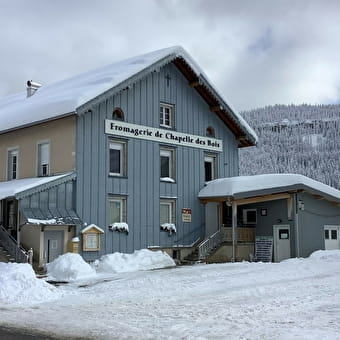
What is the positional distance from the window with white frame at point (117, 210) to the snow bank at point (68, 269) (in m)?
3.65

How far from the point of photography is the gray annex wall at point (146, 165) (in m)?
23.6

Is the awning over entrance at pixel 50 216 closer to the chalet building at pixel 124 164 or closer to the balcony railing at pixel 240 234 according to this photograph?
the chalet building at pixel 124 164

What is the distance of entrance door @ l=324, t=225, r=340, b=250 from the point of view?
27798 millimetres

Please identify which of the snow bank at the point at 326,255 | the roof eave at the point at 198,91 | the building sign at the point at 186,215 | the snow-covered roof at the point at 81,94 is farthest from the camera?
the building sign at the point at 186,215

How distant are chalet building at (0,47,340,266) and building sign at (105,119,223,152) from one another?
1.9 inches

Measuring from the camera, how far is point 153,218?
2578 cm

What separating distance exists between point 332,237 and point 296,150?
13779 cm

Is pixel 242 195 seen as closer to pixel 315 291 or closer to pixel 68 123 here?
pixel 68 123

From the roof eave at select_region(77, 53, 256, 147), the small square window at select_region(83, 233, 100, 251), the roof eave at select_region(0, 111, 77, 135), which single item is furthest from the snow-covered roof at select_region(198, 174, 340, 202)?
the roof eave at select_region(0, 111, 77, 135)

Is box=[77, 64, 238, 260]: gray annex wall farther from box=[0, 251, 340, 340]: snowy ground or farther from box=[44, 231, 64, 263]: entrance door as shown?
box=[0, 251, 340, 340]: snowy ground

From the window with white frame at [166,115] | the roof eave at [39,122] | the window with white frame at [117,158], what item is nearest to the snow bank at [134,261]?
the window with white frame at [117,158]

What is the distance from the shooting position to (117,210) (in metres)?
24.7

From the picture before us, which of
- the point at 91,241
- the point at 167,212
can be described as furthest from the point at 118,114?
the point at 91,241

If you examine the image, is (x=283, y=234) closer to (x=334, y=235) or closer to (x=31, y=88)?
(x=334, y=235)
